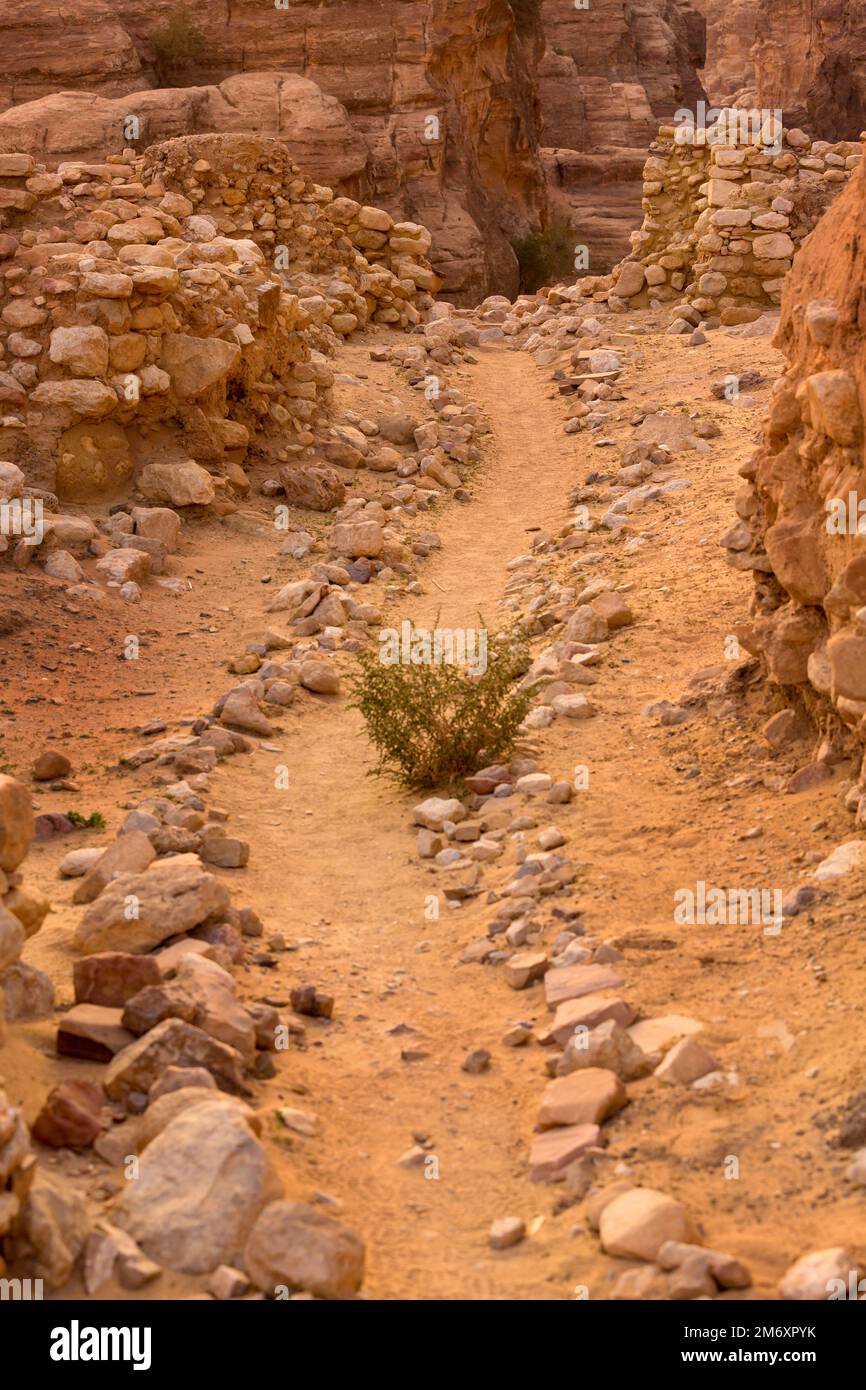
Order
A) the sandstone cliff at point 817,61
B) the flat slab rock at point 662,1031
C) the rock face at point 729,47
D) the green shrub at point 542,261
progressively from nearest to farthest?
the flat slab rock at point 662,1031
the green shrub at point 542,261
the sandstone cliff at point 817,61
the rock face at point 729,47

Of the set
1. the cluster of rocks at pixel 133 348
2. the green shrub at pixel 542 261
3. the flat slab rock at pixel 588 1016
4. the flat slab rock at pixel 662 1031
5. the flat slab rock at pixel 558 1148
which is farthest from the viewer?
the green shrub at pixel 542 261

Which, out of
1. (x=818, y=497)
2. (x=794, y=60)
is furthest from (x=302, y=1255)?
(x=794, y=60)

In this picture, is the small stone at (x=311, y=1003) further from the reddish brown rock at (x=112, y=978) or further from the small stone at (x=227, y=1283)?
the small stone at (x=227, y=1283)

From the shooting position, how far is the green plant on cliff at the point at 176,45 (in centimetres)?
2200

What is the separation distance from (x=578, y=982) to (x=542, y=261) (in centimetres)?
2111

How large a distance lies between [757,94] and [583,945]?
45.5m

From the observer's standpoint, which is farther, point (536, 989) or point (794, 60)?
point (794, 60)

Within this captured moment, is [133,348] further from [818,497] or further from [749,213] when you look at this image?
[749,213]

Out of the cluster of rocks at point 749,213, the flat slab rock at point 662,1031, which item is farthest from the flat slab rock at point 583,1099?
the cluster of rocks at point 749,213

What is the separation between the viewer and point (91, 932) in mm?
4523

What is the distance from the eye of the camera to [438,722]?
6.28 meters

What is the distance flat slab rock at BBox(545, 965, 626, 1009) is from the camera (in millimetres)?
4359

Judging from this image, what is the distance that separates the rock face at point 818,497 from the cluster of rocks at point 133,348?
4.83 m

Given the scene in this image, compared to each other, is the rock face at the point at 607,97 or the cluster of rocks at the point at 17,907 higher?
the rock face at the point at 607,97
